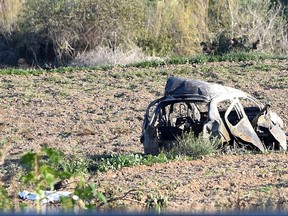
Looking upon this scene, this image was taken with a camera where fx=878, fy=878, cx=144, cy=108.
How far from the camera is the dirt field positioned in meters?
11.1

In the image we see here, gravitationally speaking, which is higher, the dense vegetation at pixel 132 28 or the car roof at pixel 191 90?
the car roof at pixel 191 90

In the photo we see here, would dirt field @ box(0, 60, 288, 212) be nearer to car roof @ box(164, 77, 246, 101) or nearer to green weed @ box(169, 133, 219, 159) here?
green weed @ box(169, 133, 219, 159)

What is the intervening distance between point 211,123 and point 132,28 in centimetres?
1771

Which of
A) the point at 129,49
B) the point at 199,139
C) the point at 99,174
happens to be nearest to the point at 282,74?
the point at 129,49

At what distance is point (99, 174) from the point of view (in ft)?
43.5

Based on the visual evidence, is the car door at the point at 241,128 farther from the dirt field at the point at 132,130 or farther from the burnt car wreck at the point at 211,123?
the dirt field at the point at 132,130

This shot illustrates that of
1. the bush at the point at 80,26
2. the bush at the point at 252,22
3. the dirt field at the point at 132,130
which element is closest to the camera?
the dirt field at the point at 132,130

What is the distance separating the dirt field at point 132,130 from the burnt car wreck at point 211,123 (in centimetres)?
46

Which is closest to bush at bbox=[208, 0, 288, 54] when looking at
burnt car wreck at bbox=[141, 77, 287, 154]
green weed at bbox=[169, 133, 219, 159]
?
burnt car wreck at bbox=[141, 77, 287, 154]

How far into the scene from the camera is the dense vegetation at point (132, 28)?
104ft

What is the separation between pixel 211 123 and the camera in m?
14.8

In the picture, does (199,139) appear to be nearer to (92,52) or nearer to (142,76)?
(142,76)

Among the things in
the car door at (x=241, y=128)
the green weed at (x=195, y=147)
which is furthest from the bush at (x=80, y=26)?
the green weed at (x=195, y=147)

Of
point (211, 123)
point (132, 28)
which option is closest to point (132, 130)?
point (211, 123)
